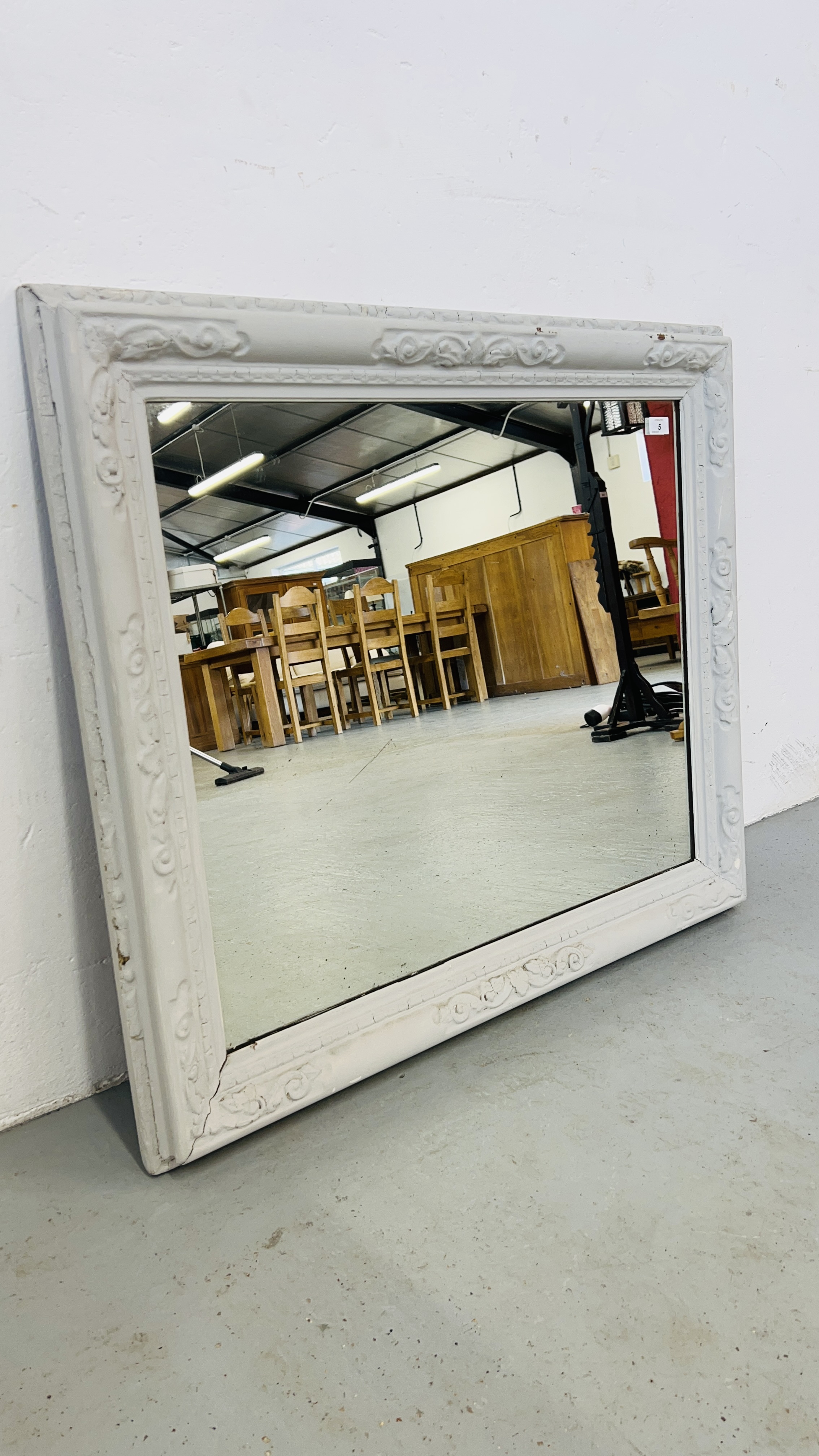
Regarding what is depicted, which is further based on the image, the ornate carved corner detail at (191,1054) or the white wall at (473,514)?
the white wall at (473,514)

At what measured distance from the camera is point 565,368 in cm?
165

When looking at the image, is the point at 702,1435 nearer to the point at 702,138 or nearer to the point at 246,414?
the point at 246,414

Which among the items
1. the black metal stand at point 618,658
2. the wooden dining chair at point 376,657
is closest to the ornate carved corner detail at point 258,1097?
the wooden dining chair at point 376,657

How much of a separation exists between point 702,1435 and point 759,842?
66.5 inches

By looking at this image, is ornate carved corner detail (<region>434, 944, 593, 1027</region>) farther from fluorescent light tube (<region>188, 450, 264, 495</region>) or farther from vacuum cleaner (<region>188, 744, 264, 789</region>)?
fluorescent light tube (<region>188, 450, 264, 495</region>)

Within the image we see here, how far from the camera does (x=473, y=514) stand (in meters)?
1.74

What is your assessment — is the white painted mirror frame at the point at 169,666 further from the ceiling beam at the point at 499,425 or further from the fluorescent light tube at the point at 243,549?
the fluorescent light tube at the point at 243,549

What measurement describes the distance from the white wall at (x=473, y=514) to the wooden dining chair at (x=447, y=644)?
57 mm

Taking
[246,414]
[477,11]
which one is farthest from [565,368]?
[477,11]

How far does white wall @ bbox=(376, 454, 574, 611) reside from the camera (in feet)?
5.51

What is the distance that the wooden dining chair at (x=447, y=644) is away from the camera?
1.74 m

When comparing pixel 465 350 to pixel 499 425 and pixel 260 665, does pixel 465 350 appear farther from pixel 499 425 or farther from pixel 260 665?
pixel 260 665

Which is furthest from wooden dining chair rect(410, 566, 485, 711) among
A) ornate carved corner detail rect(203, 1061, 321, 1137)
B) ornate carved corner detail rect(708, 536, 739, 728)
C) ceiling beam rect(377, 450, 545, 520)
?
ornate carved corner detail rect(203, 1061, 321, 1137)

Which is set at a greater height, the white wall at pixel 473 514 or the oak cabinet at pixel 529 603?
the white wall at pixel 473 514
